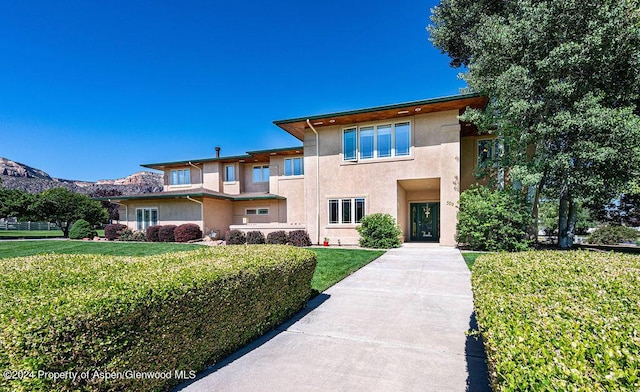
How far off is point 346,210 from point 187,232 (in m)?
10.7

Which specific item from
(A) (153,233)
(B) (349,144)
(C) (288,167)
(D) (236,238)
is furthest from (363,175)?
(A) (153,233)

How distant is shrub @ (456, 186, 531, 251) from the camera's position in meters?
12.1

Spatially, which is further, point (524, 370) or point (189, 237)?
point (189, 237)

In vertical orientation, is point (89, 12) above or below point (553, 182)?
above

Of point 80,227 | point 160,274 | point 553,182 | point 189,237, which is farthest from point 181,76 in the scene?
point 553,182

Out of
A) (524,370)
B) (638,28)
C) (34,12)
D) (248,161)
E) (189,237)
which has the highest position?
(34,12)

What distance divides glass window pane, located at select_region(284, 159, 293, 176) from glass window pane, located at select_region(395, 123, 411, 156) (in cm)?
842

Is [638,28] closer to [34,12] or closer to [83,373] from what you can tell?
[83,373]

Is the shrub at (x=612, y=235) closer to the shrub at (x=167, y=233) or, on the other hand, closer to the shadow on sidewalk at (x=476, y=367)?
the shadow on sidewalk at (x=476, y=367)

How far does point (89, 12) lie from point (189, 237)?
41.0 ft

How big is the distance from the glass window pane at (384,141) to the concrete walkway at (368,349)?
9.33m

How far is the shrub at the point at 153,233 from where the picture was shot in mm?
19938

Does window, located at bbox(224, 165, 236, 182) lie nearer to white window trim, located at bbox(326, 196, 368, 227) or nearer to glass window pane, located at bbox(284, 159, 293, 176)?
glass window pane, located at bbox(284, 159, 293, 176)

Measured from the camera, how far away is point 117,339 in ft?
8.49
